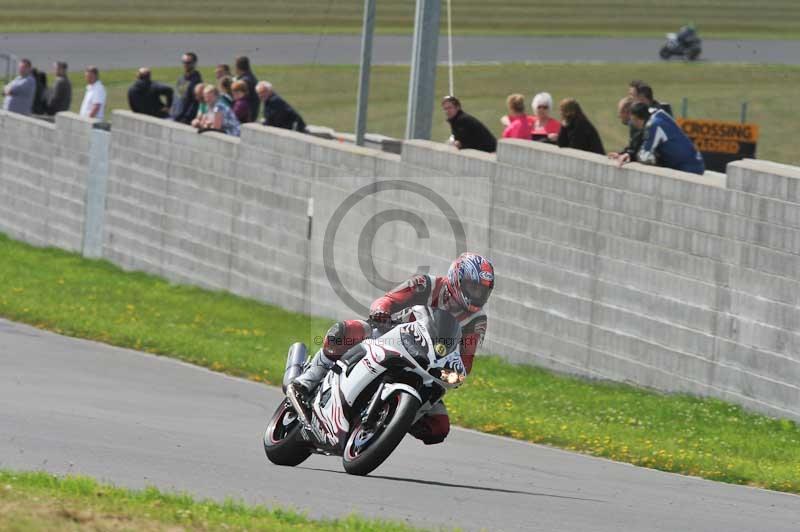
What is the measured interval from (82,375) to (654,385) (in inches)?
224

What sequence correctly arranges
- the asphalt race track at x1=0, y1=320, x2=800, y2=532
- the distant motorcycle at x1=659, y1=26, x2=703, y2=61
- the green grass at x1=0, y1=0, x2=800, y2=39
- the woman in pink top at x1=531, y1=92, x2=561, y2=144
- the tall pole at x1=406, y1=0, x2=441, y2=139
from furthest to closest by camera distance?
the green grass at x1=0, y1=0, x2=800, y2=39 < the distant motorcycle at x1=659, y1=26, x2=703, y2=61 < the tall pole at x1=406, y1=0, x2=441, y2=139 < the woman in pink top at x1=531, y1=92, x2=561, y2=144 < the asphalt race track at x1=0, y1=320, x2=800, y2=532

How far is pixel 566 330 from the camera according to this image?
1691 centimetres

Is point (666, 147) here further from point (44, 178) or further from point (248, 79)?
point (44, 178)

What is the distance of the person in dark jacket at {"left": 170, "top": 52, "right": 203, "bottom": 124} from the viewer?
23.8 m

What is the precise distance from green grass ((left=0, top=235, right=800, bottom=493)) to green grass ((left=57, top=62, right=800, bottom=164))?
41.0 feet

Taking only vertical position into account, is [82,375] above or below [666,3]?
below

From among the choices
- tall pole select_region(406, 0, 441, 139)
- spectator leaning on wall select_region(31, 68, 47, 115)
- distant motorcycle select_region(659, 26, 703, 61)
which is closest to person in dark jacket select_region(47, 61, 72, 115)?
spectator leaning on wall select_region(31, 68, 47, 115)

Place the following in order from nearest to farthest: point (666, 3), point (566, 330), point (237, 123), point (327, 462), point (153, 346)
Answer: point (327, 462)
point (566, 330)
point (153, 346)
point (237, 123)
point (666, 3)

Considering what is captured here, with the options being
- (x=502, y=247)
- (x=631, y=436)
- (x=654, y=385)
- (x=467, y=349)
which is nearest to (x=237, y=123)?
(x=502, y=247)

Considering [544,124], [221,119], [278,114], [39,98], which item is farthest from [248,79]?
[39,98]

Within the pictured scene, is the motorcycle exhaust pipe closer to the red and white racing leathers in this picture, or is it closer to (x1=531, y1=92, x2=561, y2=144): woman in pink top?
the red and white racing leathers

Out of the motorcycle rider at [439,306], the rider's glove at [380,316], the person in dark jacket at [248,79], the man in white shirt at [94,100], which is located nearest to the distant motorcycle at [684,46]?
the man in white shirt at [94,100]

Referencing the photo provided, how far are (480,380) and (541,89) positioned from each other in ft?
77.6

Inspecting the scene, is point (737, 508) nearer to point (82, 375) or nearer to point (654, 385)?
point (654, 385)
